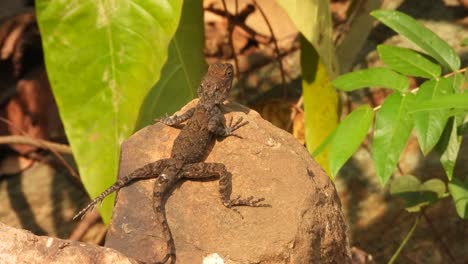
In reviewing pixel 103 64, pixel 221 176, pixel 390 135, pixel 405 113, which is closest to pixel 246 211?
pixel 221 176

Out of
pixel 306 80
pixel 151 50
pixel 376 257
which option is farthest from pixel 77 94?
pixel 376 257

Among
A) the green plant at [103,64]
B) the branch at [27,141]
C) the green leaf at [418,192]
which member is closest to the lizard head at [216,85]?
the green plant at [103,64]

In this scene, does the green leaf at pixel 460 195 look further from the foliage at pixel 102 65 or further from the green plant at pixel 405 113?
the foliage at pixel 102 65

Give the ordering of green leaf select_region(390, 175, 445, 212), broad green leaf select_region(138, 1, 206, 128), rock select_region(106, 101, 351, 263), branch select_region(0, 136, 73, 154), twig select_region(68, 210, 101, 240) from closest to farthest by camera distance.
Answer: rock select_region(106, 101, 351, 263), green leaf select_region(390, 175, 445, 212), broad green leaf select_region(138, 1, 206, 128), branch select_region(0, 136, 73, 154), twig select_region(68, 210, 101, 240)

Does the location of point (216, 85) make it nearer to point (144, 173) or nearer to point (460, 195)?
point (144, 173)

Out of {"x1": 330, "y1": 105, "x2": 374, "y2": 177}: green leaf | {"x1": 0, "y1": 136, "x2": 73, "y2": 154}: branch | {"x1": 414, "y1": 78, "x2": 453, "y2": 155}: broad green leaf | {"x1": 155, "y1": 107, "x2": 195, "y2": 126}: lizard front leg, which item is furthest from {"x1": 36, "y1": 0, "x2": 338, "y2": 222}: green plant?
{"x1": 0, "y1": 136, "x2": 73, "y2": 154}: branch

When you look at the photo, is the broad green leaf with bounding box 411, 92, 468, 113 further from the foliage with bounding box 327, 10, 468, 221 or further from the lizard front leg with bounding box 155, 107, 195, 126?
the lizard front leg with bounding box 155, 107, 195, 126
